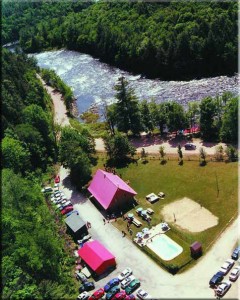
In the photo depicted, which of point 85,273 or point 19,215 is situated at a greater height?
point 19,215

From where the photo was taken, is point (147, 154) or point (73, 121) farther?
point (73, 121)

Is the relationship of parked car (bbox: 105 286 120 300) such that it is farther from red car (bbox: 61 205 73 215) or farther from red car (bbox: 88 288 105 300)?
red car (bbox: 61 205 73 215)

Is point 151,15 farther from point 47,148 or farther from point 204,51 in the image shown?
point 47,148

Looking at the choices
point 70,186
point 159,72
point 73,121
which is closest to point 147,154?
point 70,186

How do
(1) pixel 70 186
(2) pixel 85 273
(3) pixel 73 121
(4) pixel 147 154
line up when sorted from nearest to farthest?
(2) pixel 85 273, (1) pixel 70 186, (4) pixel 147 154, (3) pixel 73 121

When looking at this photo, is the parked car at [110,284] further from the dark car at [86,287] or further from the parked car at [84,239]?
the parked car at [84,239]

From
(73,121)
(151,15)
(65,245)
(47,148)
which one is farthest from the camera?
(151,15)
